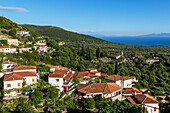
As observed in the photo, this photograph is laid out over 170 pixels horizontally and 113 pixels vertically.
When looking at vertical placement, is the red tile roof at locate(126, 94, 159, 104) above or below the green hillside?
below

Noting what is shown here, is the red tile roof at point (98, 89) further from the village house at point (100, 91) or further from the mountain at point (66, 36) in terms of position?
the mountain at point (66, 36)

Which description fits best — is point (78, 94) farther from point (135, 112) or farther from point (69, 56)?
point (69, 56)

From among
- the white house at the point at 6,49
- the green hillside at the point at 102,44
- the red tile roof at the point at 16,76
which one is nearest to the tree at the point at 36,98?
the red tile roof at the point at 16,76

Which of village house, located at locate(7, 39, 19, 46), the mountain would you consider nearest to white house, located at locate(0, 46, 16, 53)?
village house, located at locate(7, 39, 19, 46)

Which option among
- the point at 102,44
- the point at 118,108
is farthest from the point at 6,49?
the point at 102,44

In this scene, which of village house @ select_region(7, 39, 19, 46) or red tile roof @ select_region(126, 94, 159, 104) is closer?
red tile roof @ select_region(126, 94, 159, 104)

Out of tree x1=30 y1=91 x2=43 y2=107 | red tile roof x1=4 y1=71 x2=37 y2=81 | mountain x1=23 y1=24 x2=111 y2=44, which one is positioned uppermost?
mountain x1=23 y1=24 x2=111 y2=44

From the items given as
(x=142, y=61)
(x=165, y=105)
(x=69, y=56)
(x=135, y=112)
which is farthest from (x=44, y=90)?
(x=142, y=61)

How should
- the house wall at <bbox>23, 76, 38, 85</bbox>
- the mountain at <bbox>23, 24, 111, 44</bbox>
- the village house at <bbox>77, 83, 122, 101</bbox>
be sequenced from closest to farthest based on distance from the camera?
1. the village house at <bbox>77, 83, 122, 101</bbox>
2. the house wall at <bbox>23, 76, 38, 85</bbox>
3. the mountain at <bbox>23, 24, 111, 44</bbox>

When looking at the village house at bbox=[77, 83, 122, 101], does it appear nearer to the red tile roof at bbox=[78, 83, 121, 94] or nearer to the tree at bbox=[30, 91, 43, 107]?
the red tile roof at bbox=[78, 83, 121, 94]

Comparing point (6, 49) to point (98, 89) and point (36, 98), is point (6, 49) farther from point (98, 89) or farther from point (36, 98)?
point (98, 89)

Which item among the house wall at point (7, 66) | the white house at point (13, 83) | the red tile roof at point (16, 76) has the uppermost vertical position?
the house wall at point (7, 66)
